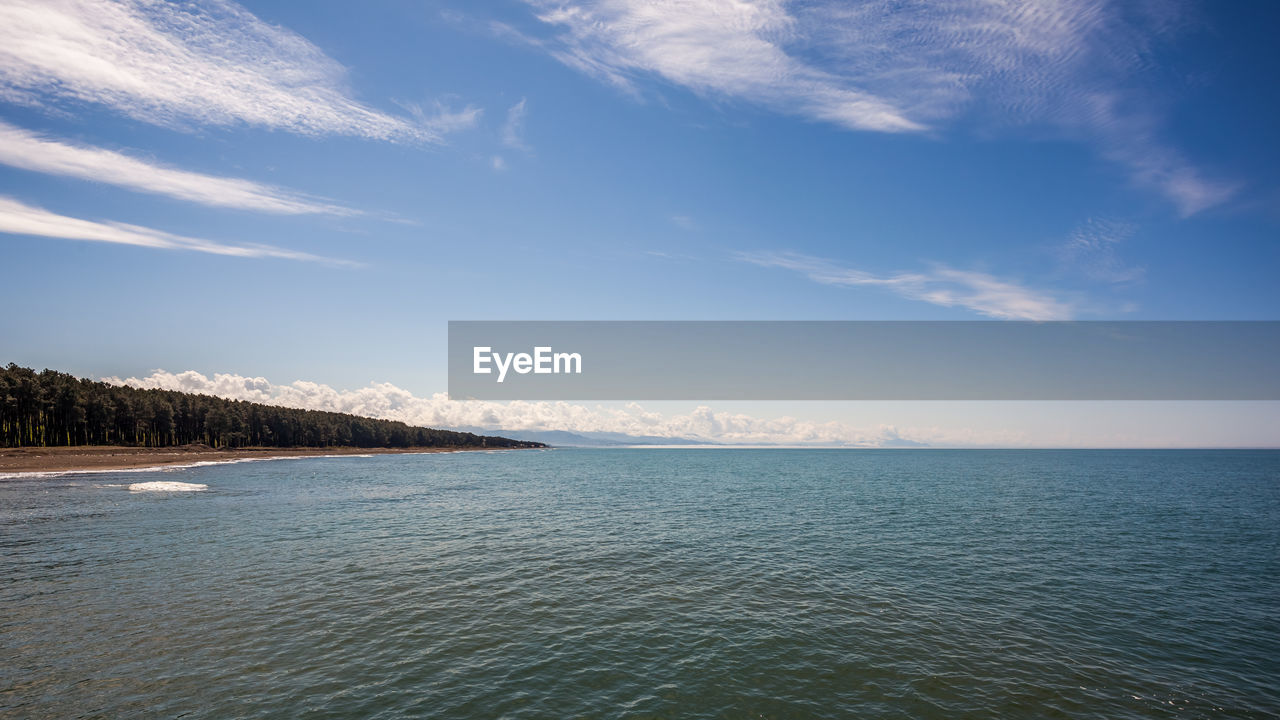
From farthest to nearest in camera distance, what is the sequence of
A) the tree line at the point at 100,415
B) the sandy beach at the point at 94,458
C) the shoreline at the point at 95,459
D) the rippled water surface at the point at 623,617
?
the tree line at the point at 100,415 < the sandy beach at the point at 94,458 < the shoreline at the point at 95,459 < the rippled water surface at the point at 623,617

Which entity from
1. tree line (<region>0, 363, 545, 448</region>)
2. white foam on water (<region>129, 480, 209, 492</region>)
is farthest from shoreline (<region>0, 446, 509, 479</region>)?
white foam on water (<region>129, 480, 209, 492</region>)

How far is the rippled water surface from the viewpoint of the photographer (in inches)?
749

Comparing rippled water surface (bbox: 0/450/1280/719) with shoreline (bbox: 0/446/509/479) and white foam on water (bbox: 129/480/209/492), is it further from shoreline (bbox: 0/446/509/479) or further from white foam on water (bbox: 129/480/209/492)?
shoreline (bbox: 0/446/509/479)

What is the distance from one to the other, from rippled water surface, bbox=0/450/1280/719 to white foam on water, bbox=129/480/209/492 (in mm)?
16126

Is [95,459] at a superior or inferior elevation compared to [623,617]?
inferior

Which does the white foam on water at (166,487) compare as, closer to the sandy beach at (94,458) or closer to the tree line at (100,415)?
the sandy beach at (94,458)

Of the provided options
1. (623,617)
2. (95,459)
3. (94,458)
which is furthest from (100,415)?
(623,617)

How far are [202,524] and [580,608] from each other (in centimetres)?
4278

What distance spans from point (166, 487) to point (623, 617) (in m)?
82.6

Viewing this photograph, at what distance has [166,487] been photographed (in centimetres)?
7488

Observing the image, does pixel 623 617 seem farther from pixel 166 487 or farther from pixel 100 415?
pixel 100 415

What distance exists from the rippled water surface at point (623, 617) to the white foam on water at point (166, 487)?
16.1 meters

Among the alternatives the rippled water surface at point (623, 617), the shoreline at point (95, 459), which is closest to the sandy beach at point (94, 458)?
the shoreline at point (95, 459)

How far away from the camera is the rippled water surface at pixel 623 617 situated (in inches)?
749
